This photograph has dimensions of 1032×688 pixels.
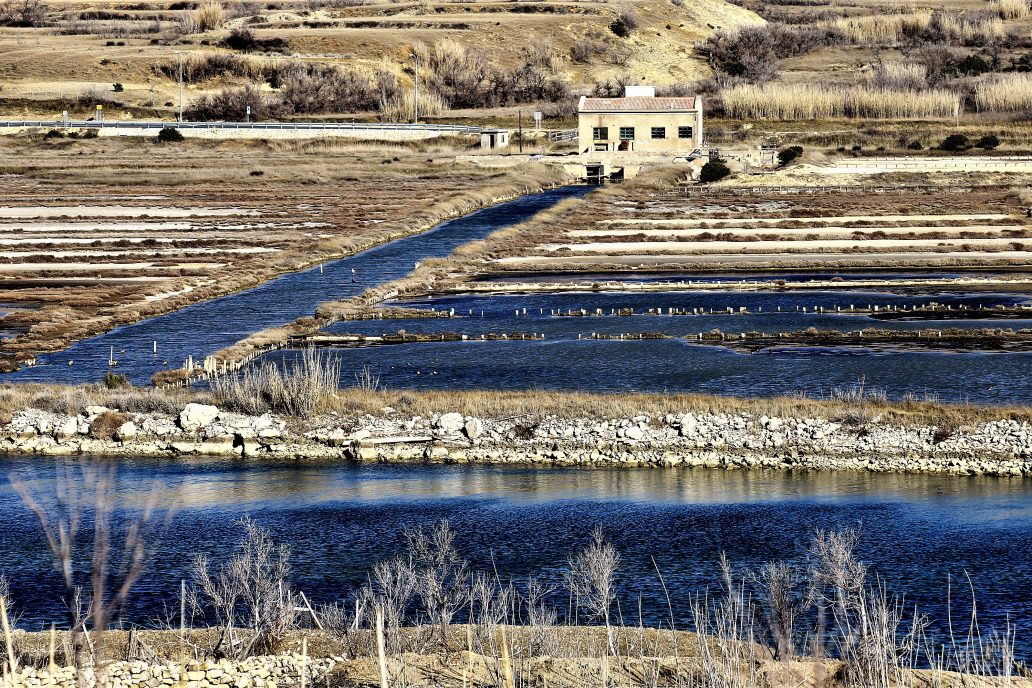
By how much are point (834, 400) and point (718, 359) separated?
844cm

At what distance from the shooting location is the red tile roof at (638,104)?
129m

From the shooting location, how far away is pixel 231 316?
56781mm

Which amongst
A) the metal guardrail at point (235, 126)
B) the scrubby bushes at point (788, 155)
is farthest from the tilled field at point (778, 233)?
the metal guardrail at point (235, 126)

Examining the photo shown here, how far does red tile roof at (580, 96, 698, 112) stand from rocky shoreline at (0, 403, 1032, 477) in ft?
307

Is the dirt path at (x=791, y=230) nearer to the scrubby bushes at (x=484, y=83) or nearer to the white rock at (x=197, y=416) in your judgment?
the white rock at (x=197, y=416)

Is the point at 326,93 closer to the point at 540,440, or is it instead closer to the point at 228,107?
the point at 228,107

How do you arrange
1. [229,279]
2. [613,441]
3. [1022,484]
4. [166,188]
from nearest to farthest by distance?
1. [1022,484]
2. [613,441]
3. [229,279]
4. [166,188]

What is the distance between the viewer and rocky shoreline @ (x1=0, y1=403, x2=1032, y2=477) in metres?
35.7

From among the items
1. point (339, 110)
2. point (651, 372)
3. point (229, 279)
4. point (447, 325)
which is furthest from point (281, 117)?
point (651, 372)

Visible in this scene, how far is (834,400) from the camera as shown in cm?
3875

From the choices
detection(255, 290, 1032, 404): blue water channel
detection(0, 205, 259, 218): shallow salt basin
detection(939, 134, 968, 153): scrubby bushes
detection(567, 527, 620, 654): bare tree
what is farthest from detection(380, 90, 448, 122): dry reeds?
detection(567, 527, 620, 654): bare tree

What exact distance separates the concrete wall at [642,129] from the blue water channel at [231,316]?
4506cm

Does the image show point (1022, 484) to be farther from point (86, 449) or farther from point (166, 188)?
point (166, 188)

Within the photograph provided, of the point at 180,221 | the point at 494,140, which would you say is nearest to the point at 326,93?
the point at 494,140
